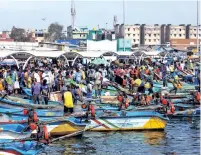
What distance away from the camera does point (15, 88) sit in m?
35.7

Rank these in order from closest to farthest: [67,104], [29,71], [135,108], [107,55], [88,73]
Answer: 1. [67,104]
2. [135,108]
3. [29,71]
4. [88,73]
5. [107,55]

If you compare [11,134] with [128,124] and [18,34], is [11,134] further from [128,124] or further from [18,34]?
[18,34]

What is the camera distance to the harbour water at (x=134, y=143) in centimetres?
2278

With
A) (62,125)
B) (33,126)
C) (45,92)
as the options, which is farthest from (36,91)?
(33,126)

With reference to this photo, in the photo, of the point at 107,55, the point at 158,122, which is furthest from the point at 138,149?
the point at 107,55

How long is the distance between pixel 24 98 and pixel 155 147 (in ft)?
40.4

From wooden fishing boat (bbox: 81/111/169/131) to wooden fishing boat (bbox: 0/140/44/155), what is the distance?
6531 mm

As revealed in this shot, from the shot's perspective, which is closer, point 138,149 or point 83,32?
point 138,149

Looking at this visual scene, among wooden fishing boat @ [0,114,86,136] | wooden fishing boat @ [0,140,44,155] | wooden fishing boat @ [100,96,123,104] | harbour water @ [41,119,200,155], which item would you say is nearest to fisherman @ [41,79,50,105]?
wooden fishing boat @ [100,96,123,104]

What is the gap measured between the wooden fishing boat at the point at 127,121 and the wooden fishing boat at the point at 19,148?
6.53m

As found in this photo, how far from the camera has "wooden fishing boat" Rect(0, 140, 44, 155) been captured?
19.4 metres

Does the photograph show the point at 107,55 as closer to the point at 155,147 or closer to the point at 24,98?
the point at 24,98

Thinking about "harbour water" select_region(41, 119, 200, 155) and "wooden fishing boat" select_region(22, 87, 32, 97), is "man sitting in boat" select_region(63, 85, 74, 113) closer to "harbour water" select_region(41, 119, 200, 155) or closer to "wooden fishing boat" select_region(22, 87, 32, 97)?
"harbour water" select_region(41, 119, 200, 155)

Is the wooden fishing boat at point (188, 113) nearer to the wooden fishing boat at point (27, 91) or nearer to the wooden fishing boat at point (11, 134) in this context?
the wooden fishing boat at point (27, 91)
